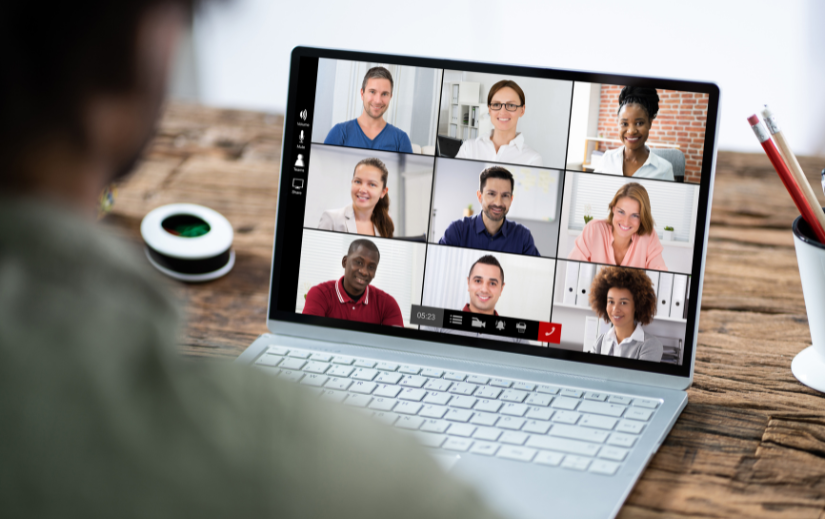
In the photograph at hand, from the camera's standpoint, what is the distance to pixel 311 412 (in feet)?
0.74

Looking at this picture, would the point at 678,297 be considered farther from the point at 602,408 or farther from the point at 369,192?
the point at 369,192

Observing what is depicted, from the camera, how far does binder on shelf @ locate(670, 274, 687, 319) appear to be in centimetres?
70

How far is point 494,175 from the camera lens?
2.42 ft

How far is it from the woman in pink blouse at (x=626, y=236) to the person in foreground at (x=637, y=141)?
21mm

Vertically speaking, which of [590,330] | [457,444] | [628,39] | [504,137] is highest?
[628,39]

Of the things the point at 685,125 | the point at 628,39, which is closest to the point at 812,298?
the point at 685,125

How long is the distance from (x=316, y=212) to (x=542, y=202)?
28 cm

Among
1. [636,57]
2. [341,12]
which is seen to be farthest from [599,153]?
[341,12]

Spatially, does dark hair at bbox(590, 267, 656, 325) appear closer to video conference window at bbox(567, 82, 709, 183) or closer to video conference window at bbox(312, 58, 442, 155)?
video conference window at bbox(567, 82, 709, 183)

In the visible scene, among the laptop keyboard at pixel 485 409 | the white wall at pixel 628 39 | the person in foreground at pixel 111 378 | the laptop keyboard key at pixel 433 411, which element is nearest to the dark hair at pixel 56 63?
Result: the person in foreground at pixel 111 378

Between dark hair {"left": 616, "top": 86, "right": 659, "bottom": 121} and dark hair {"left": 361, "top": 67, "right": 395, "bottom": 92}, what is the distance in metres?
0.27

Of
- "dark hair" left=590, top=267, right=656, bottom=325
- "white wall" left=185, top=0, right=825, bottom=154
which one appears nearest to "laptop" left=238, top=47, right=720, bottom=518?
"dark hair" left=590, top=267, right=656, bottom=325

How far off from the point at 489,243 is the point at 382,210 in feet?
0.45

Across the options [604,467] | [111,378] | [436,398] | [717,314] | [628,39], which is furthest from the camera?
[628,39]
